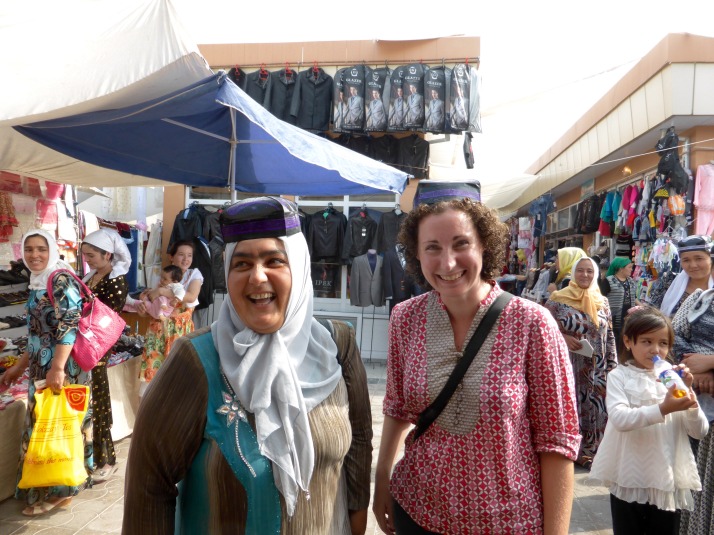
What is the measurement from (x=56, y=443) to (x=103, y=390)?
0.62 metres

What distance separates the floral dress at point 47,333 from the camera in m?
3.00

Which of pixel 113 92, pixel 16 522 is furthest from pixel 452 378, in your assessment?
pixel 16 522

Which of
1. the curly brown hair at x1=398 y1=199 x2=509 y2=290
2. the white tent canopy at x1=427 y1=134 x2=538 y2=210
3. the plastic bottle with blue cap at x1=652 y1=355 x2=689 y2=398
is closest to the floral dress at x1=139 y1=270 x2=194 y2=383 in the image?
the curly brown hair at x1=398 y1=199 x2=509 y2=290

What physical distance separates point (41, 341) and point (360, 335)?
16.3 ft

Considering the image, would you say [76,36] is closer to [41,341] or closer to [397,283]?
[41,341]

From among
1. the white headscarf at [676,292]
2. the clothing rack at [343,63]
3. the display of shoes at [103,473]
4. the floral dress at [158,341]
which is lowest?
the display of shoes at [103,473]

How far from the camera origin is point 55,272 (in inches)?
119

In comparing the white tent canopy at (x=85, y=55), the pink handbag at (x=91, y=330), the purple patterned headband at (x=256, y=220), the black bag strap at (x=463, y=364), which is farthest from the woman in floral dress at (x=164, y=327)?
the black bag strap at (x=463, y=364)

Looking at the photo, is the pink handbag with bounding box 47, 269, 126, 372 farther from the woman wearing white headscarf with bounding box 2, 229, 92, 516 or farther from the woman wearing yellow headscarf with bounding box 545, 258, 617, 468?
the woman wearing yellow headscarf with bounding box 545, 258, 617, 468

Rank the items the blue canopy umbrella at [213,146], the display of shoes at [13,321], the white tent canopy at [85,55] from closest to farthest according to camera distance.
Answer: the white tent canopy at [85,55], the blue canopy umbrella at [213,146], the display of shoes at [13,321]

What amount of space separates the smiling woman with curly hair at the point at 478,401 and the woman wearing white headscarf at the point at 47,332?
2411 millimetres

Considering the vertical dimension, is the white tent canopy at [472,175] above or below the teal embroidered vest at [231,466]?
above

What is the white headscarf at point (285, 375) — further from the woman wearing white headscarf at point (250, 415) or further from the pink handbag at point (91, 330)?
the pink handbag at point (91, 330)

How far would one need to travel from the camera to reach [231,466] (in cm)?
117
